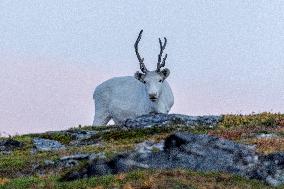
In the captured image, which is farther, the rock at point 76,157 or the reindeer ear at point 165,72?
the reindeer ear at point 165,72

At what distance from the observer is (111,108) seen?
2298 inches

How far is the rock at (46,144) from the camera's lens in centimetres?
4234

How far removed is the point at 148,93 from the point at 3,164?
50.7ft

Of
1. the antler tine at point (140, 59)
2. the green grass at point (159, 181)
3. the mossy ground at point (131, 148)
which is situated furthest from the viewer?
the antler tine at point (140, 59)

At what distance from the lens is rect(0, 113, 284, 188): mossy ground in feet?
74.9

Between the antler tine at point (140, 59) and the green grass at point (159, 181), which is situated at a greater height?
the antler tine at point (140, 59)

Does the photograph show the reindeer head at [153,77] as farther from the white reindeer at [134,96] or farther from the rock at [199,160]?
the rock at [199,160]

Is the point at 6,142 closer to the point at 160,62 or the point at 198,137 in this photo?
the point at 160,62

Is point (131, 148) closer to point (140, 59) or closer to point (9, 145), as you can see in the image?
point (9, 145)

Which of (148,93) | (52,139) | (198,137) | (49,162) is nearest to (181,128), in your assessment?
(148,93)

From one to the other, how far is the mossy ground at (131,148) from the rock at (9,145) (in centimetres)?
40

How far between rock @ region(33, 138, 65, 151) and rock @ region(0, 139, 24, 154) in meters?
0.87

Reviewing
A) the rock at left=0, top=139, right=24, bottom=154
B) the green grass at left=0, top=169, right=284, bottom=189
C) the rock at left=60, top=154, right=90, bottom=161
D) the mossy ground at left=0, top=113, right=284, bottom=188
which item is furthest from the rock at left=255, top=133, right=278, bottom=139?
the rock at left=0, top=139, right=24, bottom=154

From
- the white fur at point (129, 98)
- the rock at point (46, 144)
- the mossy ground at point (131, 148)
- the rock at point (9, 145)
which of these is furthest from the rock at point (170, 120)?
the rock at point (9, 145)
